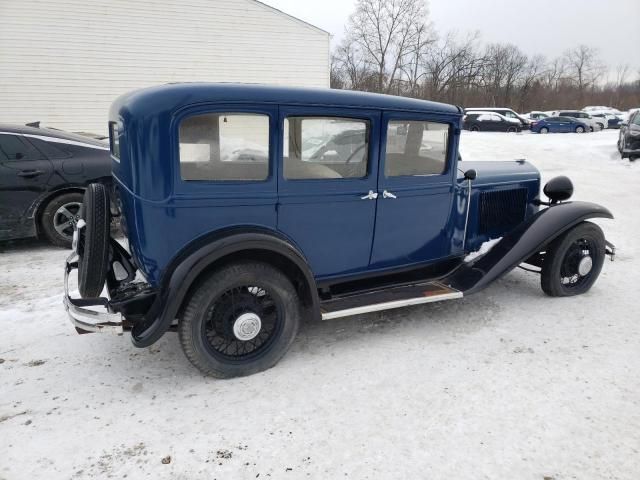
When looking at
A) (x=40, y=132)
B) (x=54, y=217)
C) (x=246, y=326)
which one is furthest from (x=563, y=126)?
(x=246, y=326)

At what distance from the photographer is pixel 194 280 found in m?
2.87

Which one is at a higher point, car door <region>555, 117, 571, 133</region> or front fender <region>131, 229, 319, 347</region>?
car door <region>555, 117, 571, 133</region>

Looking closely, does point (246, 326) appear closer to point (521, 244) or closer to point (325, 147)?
point (325, 147)

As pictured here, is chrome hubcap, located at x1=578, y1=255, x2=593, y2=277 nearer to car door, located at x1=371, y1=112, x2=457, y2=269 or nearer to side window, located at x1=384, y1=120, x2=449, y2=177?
car door, located at x1=371, y1=112, x2=457, y2=269

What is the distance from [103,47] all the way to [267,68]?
5.22 m

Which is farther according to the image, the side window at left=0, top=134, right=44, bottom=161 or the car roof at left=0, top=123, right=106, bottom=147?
the car roof at left=0, top=123, right=106, bottom=147

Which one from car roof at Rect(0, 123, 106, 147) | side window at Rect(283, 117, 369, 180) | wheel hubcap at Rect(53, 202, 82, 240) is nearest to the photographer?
side window at Rect(283, 117, 369, 180)

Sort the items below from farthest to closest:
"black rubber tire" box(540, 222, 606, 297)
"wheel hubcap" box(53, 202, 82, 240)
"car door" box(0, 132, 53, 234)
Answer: "wheel hubcap" box(53, 202, 82, 240)
"car door" box(0, 132, 53, 234)
"black rubber tire" box(540, 222, 606, 297)

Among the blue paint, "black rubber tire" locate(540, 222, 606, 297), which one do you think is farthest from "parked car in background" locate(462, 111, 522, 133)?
the blue paint

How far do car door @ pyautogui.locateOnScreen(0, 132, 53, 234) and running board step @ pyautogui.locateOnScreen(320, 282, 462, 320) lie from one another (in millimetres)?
4078

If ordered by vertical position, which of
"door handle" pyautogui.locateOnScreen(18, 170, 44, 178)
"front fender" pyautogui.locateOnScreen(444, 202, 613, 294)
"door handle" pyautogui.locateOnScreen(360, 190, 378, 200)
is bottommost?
"front fender" pyautogui.locateOnScreen(444, 202, 613, 294)

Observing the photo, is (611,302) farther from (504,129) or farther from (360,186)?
(504,129)

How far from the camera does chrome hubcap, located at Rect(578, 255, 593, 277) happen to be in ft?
14.1

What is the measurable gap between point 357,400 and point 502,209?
8.57 feet
